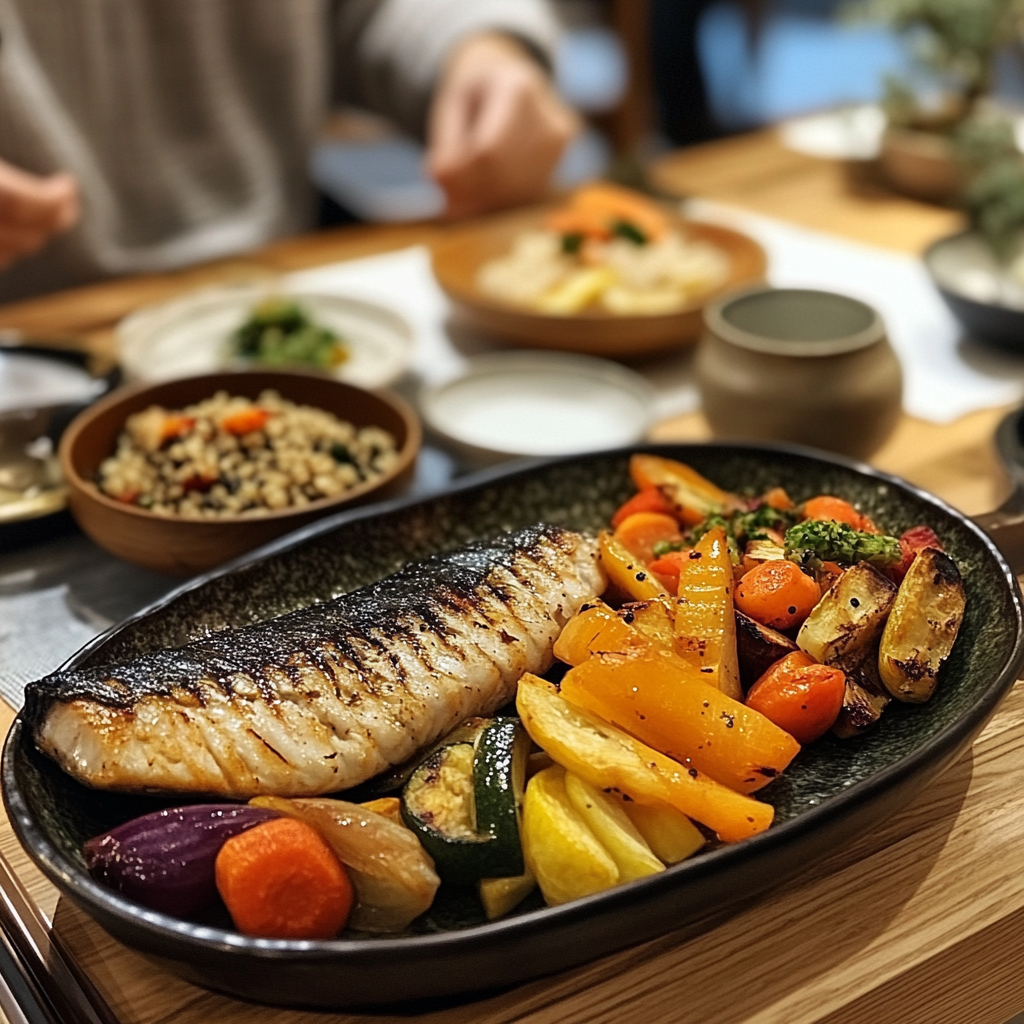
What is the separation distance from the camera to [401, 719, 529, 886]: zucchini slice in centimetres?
110

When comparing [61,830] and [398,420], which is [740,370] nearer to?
[398,420]

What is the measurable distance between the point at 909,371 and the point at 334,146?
509 centimetres

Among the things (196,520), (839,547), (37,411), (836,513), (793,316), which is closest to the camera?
(839,547)

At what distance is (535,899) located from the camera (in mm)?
1130

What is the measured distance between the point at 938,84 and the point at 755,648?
2734mm

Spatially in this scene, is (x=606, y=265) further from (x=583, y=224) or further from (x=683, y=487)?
(x=683, y=487)

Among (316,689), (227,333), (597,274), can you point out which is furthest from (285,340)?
(316,689)

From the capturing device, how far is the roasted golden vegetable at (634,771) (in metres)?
1.10

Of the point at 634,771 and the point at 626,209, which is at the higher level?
the point at 626,209

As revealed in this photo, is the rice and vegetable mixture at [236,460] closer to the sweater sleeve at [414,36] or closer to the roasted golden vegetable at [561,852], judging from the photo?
the roasted golden vegetable at [561,852]

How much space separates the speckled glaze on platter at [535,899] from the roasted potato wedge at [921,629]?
0.03 m

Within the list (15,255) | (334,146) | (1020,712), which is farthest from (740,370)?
(334,146)

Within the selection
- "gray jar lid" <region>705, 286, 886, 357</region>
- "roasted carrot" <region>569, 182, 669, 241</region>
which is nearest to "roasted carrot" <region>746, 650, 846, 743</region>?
"gray jar lid" <region>705, 286, 886, 357</region>

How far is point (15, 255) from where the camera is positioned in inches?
99.0
